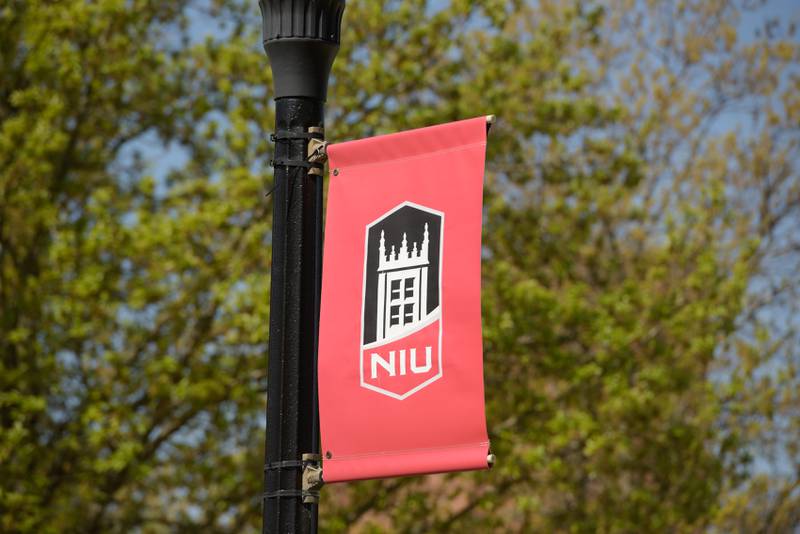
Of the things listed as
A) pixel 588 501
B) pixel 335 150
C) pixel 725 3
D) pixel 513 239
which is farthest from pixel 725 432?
pixel 335 150

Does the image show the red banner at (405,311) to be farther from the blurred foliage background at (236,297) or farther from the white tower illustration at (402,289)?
the blurred foliage background at (236,297)

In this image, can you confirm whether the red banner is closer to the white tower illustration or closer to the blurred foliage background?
the white tower illustration

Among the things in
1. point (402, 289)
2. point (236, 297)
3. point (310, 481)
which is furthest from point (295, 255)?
point (236, 297)

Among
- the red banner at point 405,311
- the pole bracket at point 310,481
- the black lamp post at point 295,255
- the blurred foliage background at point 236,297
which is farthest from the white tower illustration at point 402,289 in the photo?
the blurred foliage background at point 236,297

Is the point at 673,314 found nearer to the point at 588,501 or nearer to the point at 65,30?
the point at 588,501

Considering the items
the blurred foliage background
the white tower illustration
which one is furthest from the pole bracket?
the blurred foliage background

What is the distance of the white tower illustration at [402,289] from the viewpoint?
4.71 meters

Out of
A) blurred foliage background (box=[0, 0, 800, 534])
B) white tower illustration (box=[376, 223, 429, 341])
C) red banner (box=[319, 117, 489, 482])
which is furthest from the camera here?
blurred foliage background (box=[0, 0, 800, 534])

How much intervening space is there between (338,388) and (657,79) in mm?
20330

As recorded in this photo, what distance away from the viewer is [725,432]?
2016 centimetres

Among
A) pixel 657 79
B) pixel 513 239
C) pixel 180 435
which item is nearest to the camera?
pixel 180 435

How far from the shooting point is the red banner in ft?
15.1

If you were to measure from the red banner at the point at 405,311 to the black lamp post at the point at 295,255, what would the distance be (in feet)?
0.26

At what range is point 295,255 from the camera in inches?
197
